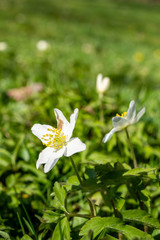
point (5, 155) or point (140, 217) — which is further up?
point (140, 217)

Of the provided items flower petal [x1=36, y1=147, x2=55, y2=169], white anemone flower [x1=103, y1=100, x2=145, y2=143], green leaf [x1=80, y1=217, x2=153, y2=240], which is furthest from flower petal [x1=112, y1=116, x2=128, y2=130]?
green leaf [x1=80, y1=217, x2=153, y2=240]

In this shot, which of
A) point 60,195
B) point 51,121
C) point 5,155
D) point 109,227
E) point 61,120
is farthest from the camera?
point 51,121

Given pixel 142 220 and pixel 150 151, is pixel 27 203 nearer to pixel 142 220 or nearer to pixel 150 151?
pixel 142 220

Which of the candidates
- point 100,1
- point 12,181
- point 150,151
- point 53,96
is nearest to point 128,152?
point 150,151

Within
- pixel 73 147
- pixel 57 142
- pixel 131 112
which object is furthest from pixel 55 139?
pixel 131 112

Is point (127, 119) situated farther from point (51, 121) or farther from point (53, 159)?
point (51, 121)

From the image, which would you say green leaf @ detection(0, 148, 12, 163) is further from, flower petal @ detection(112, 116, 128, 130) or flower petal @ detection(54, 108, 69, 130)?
flower petal @ detection(112, 116, 128, 130)

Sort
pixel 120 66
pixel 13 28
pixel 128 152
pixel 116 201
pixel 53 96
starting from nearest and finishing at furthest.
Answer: pixel 116 201 → pixel 128 152 → pixel 53 96 → pixel 120 66 → pixel 13 28
